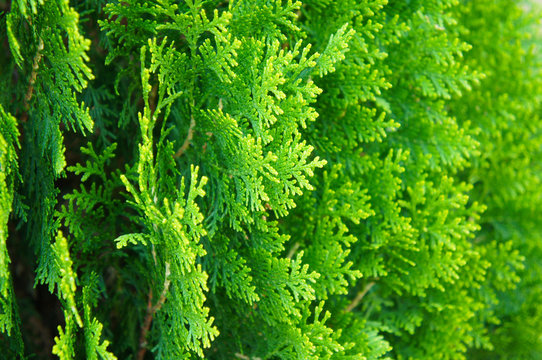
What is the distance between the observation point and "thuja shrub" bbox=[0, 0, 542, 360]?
73.4 inches

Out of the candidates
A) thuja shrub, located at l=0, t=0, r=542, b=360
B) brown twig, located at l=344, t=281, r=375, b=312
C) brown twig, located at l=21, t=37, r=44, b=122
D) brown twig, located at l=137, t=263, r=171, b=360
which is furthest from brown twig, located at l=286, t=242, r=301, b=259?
brown twig, located at l=21, t=37, r=44, b=122

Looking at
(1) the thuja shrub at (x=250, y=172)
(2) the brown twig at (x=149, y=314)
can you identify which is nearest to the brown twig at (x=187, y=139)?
(1) the thuja shrub at (x=250, y=172)

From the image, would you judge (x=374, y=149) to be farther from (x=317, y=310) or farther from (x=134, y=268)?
(x=134, y=268)

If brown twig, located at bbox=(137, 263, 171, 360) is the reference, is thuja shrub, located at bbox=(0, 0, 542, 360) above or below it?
above

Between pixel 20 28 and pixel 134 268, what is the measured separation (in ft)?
4.00

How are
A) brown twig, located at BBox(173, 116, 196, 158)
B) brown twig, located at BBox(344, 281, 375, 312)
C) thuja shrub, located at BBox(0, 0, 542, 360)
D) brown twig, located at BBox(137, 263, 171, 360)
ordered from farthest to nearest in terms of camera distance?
brown twig, located at BBox(344, 281, 375, 312) → brown twig, located at BBox(173, 116, 196, 158) → brown twig, located at BBox(137, 263, 171, 360) → thuja shrub, located at BBox(0, 0, 542, 360)

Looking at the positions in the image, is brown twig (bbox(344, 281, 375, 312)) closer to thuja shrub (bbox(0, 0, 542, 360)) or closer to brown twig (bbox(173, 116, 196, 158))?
thuja shrub (bbox(0, 0, 542, 360))

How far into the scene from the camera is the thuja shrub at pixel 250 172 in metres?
1.86

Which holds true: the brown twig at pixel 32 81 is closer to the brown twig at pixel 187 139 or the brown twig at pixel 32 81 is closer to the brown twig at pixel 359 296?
the brown twig at pixel 187 139

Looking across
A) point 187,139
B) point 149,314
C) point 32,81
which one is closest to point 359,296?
point 149,314

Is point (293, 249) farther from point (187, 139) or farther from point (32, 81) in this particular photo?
point (32, 81)

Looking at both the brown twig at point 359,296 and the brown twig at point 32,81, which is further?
the brown twig at point 359,296

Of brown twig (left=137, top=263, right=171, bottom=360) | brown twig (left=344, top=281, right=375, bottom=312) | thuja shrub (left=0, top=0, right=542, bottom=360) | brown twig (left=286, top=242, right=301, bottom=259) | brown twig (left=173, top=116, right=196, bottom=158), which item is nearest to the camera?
thuja shrub (left=0, top=0, right=542, bottom=360)

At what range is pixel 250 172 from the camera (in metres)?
1.90
